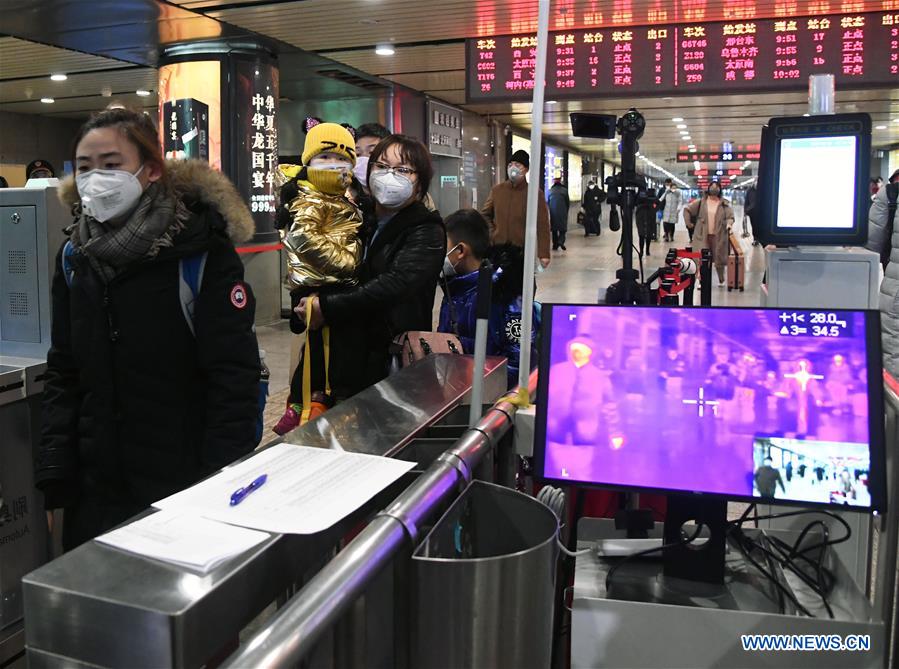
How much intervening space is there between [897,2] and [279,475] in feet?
23.0

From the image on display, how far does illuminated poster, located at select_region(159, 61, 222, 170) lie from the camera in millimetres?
7594

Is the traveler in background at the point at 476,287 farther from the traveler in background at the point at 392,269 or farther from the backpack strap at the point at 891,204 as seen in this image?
the backpack strap at the point at 891,204

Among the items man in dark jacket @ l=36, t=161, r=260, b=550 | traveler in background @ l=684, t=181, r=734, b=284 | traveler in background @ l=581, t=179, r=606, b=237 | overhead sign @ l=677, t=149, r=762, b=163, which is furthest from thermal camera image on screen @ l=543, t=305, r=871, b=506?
overhead sign @ l=677, t=149, r=762, b=163

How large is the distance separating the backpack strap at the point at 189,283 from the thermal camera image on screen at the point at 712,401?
904 mm

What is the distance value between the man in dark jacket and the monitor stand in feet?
3.29

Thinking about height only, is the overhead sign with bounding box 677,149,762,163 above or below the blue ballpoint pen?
above

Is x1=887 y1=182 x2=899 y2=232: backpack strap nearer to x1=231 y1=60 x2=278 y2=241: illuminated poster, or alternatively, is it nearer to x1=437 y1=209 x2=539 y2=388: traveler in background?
x1=437 y1=209 x2=539 y2=388: traveler in background

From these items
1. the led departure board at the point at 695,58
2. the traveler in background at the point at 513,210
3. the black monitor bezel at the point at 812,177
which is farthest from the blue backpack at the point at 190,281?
the traveler in background at the point at 513,210

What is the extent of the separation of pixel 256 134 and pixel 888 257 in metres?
5.77

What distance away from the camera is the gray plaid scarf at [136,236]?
1.83 meters

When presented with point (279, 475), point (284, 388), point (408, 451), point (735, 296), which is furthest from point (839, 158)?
point (735, 296)

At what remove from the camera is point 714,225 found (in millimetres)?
11188

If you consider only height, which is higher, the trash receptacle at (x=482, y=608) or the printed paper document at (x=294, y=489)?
the printed paper document at (x=294, y=489)

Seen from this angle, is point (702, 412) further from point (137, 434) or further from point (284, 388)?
point (284, 388)
